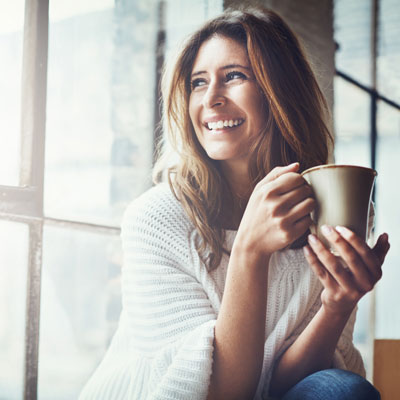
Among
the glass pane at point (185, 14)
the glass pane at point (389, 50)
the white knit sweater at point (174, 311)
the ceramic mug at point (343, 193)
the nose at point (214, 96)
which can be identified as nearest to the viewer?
the ceramic mug at point (343, 193)

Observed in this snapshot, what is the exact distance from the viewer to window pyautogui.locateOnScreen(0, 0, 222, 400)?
0.63 meters

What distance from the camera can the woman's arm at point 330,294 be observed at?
0.47 metres

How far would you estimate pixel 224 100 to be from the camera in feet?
2.13

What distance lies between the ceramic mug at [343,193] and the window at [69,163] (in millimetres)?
396

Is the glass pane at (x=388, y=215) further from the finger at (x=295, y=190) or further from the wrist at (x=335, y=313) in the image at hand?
the finger at (x=295, y=190)

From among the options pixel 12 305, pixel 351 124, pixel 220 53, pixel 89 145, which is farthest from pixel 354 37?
pixel 12 305

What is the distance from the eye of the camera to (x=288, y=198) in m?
0.47

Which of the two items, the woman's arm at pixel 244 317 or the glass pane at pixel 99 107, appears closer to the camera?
the woman's arm at pixel 244 317

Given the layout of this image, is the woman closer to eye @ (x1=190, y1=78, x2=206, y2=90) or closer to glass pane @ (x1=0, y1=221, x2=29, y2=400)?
eye @ (x1=190, y1=78, x2=206, y2=90)

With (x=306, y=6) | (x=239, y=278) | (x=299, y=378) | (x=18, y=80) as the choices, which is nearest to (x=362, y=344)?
(x=299, y=378)

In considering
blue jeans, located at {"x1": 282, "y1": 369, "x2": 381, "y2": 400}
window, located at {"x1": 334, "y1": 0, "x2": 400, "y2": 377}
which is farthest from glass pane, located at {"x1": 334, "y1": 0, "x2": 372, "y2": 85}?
blue jeans, located at {"x1": 282, "y1": 369, "x2": 381, "y2": 400}

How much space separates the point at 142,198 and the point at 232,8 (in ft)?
1.10

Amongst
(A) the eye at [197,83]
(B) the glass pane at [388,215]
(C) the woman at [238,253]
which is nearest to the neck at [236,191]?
(C) the woman at [238,253]

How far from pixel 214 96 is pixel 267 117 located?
0.29ft
